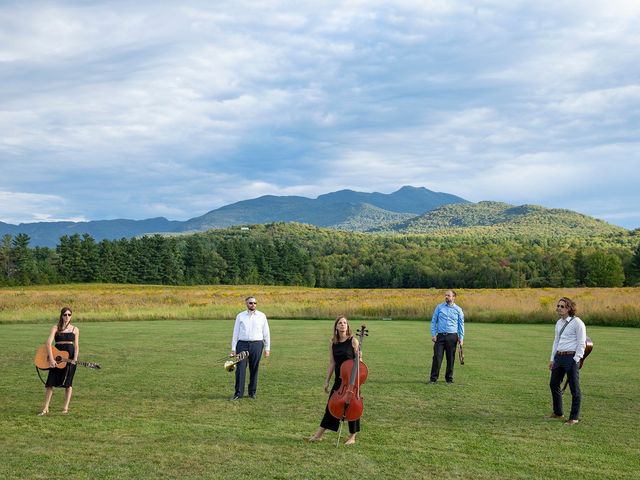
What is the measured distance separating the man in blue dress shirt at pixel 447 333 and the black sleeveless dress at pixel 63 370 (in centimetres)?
811

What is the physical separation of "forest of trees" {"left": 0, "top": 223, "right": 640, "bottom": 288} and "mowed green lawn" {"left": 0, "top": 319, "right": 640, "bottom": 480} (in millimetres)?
90363

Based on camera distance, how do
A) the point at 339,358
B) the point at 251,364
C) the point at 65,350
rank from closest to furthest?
the point at 339,358 → the point at 65,350 → the point at 251,364

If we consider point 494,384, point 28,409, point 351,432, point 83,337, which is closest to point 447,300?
point 494,384

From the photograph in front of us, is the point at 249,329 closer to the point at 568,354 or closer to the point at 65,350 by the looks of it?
the point at 65,350

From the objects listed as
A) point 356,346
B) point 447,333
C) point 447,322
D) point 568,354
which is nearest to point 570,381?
point 568,354

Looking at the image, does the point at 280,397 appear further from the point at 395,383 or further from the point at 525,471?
the point at 525,471

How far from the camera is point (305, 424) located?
36.5 ft

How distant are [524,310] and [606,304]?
461 cm

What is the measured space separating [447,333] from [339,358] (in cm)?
652

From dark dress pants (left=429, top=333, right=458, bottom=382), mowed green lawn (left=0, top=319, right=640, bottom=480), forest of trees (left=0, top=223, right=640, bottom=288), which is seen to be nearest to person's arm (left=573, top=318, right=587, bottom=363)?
mowed green lawn (left=0, top=319, right=640, bottom=480)

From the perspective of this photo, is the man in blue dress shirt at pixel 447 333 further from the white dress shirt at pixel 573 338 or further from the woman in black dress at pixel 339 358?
the woman in black dress at pixel 339 358

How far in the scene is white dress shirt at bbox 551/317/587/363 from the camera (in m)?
11.6

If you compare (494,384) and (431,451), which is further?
(494,384)

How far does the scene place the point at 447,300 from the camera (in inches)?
626
